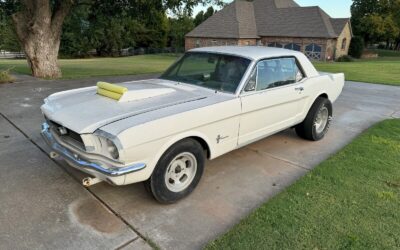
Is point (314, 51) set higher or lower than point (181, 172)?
higher

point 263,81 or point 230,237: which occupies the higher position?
point 263,81

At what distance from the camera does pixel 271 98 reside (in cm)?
423

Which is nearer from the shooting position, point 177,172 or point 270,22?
point 177,172

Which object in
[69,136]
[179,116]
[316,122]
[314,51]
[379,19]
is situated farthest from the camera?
[379,19]

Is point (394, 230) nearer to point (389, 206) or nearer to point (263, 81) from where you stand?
point (389, 206)

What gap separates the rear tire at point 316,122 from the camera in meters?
5.23

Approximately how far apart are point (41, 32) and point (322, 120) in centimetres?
1013

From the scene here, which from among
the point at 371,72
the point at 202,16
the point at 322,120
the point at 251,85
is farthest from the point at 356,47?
the point at 251,85

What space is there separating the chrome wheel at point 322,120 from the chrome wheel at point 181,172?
2.94 m

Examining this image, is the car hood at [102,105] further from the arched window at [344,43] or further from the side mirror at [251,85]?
the arched window at [344,43]

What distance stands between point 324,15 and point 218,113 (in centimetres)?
3939

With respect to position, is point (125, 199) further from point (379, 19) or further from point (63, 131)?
point (379, 19)

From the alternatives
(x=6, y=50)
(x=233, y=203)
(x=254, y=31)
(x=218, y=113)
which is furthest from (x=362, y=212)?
(x=6, y=50)

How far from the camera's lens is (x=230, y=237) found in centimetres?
278
